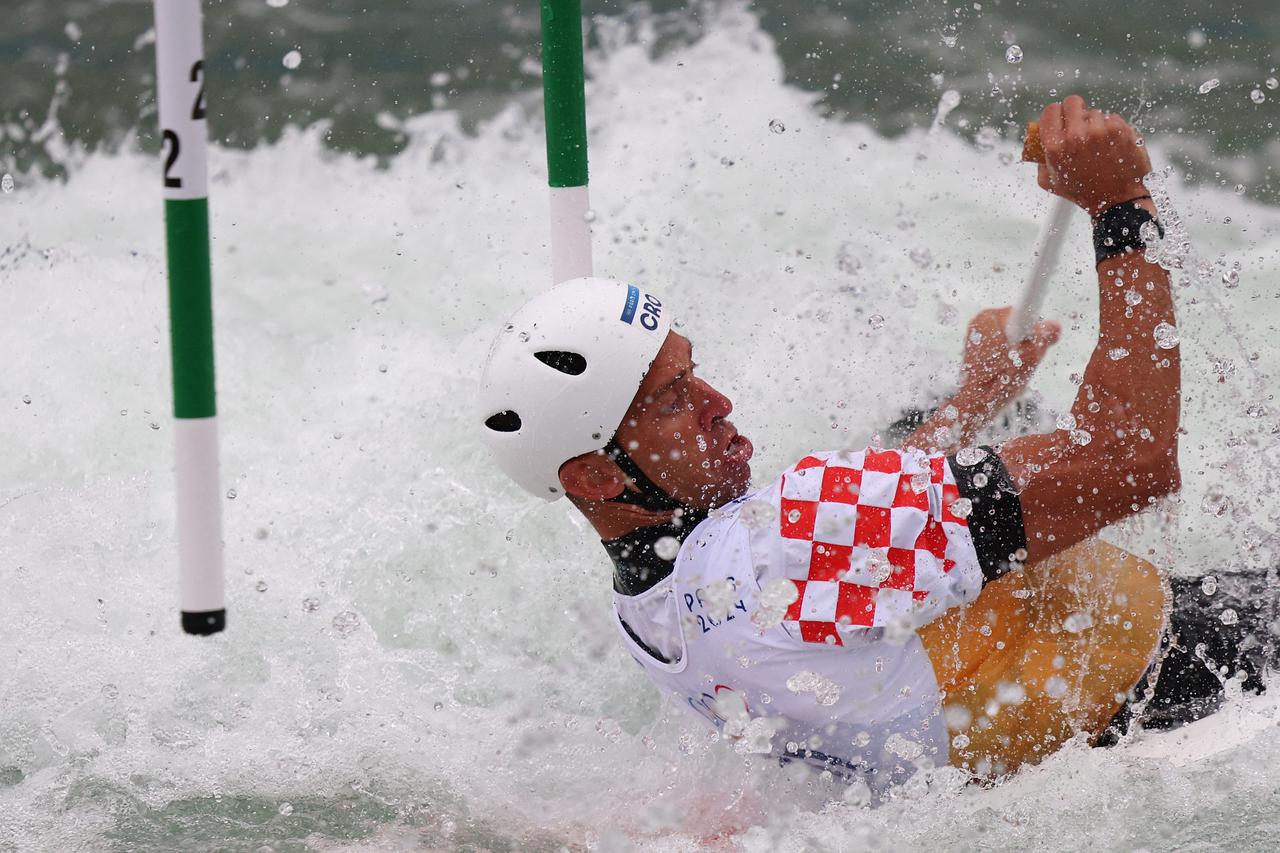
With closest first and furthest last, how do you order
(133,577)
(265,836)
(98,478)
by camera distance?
1. (265,836)
2. (133,577)
3. (98,478)

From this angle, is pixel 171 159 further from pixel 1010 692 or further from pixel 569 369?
pixel 1010 692

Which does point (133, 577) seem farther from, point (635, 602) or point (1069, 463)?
point (1069, 463)

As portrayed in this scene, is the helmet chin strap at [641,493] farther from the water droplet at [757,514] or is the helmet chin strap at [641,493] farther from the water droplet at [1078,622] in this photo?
the water droplet at [1078,622]

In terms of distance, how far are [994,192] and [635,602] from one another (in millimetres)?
4280

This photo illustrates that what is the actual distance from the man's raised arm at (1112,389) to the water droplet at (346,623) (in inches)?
81.6

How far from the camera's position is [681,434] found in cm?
302

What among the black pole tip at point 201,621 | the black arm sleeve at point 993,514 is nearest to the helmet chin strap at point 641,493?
the black arm sleeve at point 993,514

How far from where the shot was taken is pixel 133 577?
453 centimetres

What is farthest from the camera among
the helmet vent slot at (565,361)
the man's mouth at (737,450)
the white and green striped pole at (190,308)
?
the man's mouth at (737,450)

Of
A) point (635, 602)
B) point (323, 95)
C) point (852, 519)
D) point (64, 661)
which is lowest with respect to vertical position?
point (64, 661)

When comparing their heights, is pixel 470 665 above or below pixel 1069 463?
below

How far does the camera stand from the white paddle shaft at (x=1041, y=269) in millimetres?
3301

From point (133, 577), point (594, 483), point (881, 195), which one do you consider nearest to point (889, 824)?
point (594, 483)

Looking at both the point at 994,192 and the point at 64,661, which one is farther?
the point at 994,192
